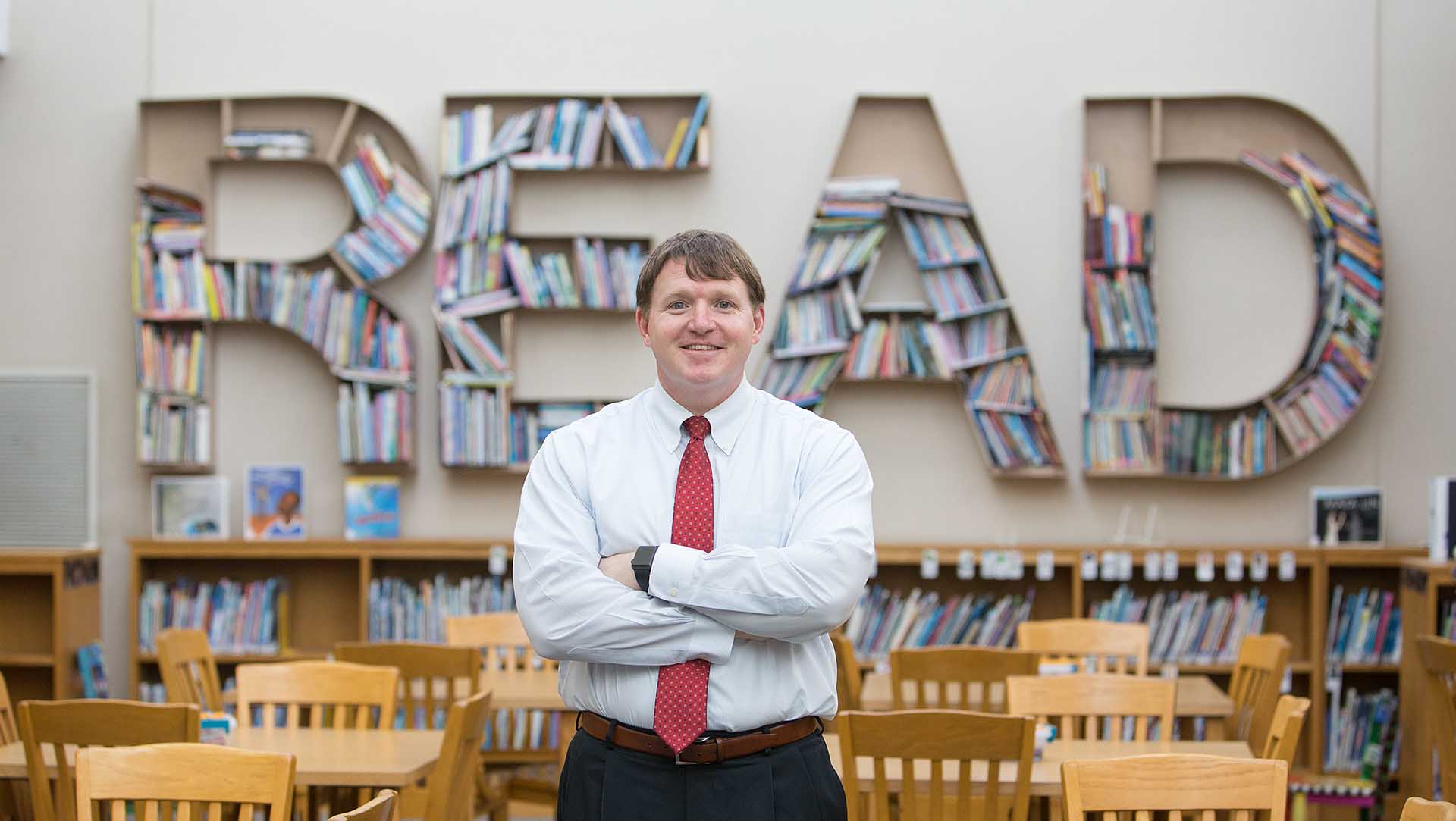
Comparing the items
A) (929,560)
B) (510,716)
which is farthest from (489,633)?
(929,560)

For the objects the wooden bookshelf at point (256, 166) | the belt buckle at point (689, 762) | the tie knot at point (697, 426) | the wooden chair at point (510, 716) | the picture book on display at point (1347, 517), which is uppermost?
the wooden bookshelf at point (256, 166)

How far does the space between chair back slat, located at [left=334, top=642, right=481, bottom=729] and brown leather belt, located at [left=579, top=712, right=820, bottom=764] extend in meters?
2.15

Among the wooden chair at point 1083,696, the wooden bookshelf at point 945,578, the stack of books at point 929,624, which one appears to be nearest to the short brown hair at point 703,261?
the wooden chair at point 1083,696

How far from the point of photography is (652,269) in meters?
2.45

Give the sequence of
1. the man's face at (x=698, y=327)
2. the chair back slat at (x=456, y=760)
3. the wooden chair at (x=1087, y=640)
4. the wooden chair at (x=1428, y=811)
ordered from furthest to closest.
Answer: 1. the wooden chair at (x=1087, y=640)
2. the chair back slat at (x=456, y=760)
3. the man's face at (x=698, y=327)
4. the wooden chair at (x=1428, y=811)

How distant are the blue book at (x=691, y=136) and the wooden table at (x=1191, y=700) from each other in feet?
7.83

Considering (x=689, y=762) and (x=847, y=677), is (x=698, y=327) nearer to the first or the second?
(x=689, y=762)

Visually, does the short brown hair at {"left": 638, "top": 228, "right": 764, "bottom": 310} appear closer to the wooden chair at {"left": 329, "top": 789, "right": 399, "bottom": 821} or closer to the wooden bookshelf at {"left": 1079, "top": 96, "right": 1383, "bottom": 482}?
the wooden chair at {"left": 329, "top": 789, "right": 399, "bottom": 821}

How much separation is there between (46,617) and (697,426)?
4945 mm

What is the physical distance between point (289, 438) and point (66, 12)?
218cm

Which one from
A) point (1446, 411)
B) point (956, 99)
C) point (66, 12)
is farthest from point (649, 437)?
point (66, 12)

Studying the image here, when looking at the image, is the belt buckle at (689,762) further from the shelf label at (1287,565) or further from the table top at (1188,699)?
the shelf label at (1287,565)

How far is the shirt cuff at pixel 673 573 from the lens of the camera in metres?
2.31

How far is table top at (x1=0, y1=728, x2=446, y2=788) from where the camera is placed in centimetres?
346
